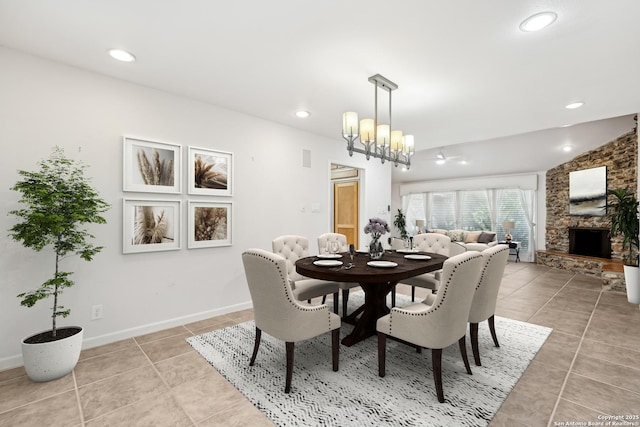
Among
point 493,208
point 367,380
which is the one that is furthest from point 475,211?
point 367,380

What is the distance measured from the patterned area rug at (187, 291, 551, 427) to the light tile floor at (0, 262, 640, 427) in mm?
98

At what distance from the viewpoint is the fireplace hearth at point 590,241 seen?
6.11 m

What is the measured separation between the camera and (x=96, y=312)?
2.69 m

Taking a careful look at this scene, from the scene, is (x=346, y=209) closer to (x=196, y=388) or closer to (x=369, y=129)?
(x=369, y=129)

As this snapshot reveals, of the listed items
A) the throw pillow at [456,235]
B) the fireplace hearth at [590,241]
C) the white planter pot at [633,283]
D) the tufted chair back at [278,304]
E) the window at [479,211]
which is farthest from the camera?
the throw pillow at [456,235]

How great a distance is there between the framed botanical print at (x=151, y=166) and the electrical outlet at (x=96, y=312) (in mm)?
1117

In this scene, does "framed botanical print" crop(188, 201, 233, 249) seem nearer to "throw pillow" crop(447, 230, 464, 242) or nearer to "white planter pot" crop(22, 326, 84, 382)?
"white planter pot" crop(22, 326, 84, 382)

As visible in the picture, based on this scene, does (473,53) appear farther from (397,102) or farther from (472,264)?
(472,264)

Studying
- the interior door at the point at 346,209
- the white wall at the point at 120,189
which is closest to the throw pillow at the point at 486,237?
the interior door at the point at 346,209

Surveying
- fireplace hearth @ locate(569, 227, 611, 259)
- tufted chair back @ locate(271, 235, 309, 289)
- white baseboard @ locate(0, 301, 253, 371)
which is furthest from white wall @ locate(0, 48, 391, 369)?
fireplace hearth @ locate(569, 227, 611, 259)

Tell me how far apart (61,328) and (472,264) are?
3185mm

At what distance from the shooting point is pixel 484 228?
28.5 ft

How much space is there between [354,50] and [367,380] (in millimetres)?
2539

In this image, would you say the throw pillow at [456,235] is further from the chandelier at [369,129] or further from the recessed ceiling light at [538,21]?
the recessed ceiling light at [538,21]
